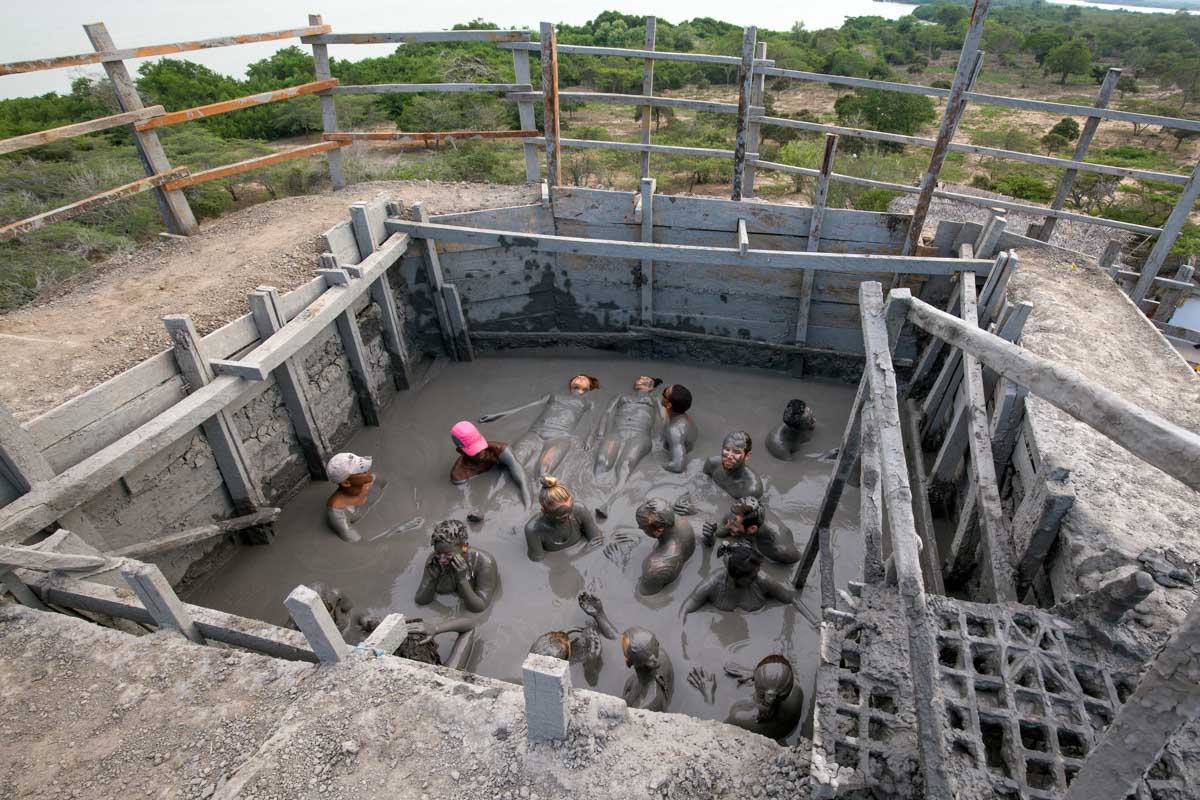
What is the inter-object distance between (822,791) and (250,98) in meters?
8.25

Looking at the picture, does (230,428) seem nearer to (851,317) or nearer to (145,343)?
(145,343)

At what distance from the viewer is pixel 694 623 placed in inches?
183

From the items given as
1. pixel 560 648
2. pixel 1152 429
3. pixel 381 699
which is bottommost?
pixel 560 648

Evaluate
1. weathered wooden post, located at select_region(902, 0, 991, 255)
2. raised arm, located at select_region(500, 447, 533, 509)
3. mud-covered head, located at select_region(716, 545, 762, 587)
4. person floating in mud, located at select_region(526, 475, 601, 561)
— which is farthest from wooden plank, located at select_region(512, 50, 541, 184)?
mud-covered head, located at select_region(716, 545, 762, 587)

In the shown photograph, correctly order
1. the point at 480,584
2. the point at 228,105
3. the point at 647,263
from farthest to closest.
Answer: the point at 647,263 < the point at 228,105 < the point at 480,584

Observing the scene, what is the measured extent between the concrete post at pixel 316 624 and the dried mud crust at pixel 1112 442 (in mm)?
3480

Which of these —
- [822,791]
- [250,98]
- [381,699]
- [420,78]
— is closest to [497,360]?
[250,98]

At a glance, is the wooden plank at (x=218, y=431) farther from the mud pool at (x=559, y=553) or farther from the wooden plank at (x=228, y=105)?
the wooden plank at (x=228, y=105)

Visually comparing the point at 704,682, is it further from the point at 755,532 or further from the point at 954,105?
the point at 954,105

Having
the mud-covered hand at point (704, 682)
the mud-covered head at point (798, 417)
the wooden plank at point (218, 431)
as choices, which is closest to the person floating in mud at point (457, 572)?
the mud-covered hand at point (704, 682)

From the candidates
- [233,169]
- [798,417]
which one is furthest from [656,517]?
[233,169]

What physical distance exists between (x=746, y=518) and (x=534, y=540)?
1708 millimetres

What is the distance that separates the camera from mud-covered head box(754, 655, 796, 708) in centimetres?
355

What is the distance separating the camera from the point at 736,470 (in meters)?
5.49
